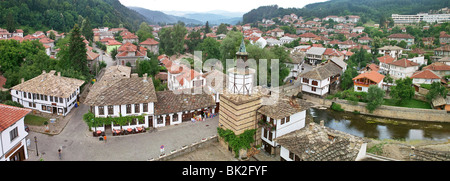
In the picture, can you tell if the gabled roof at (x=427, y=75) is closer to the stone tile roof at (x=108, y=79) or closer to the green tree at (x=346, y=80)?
the green tree at (x=346, y=80)

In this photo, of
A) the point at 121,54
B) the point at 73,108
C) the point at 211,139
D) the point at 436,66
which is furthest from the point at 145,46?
the point at 436,66

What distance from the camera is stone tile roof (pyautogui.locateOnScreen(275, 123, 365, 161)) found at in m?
19.3

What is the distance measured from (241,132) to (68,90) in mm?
19952

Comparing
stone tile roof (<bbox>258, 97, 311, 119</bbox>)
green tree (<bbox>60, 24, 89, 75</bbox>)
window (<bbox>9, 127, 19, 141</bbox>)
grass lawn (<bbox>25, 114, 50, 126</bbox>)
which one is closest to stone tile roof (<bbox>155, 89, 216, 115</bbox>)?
stone tile roof (<bbox>258, 97, 311, 119</bbox>)

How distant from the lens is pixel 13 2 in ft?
299

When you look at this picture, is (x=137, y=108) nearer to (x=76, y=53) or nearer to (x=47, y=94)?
(x=47, y=94)

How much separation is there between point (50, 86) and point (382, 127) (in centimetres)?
3729

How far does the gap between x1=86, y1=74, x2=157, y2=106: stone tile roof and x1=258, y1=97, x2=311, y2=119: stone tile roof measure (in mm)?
10265

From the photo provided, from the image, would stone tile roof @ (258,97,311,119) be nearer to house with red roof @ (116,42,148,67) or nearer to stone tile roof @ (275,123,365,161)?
stone tile roof @ (275,123,365,161)

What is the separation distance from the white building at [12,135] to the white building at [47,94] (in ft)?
29.3

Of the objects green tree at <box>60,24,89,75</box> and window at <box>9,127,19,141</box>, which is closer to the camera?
window at <box>9,127,19,141</box>

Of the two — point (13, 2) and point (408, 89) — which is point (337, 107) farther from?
point (13, 2)

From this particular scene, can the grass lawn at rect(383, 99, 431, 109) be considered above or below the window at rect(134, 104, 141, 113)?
below

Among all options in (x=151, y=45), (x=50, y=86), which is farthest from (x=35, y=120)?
(x=151, y=45)
